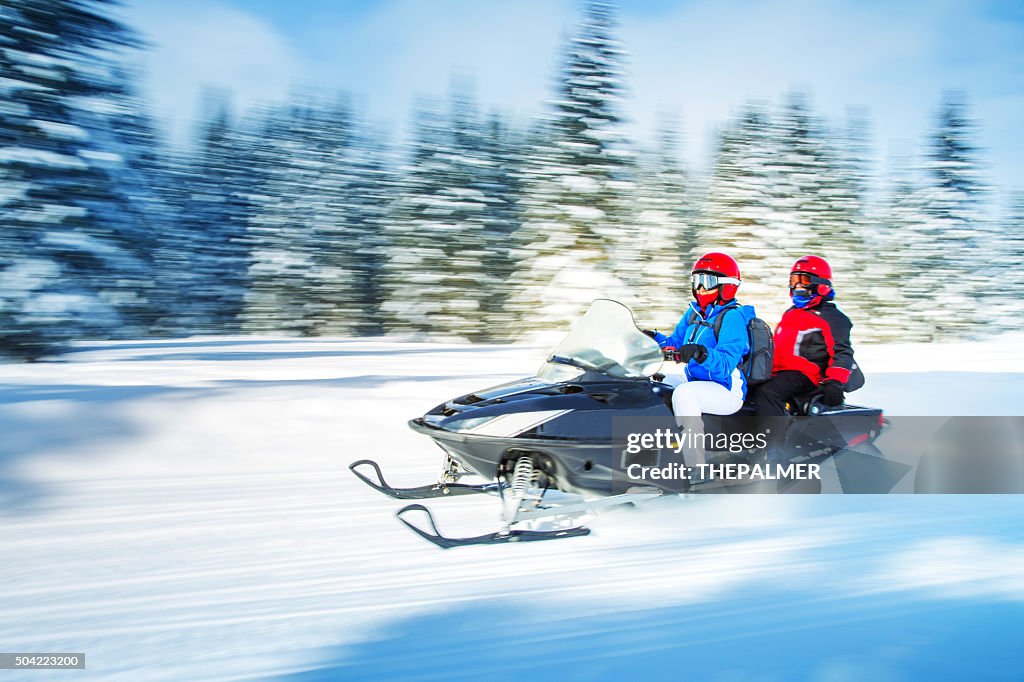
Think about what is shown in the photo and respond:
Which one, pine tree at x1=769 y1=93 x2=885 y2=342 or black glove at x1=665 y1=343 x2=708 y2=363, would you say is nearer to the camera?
black glove at x1=665 y1=343 x2=708 y2=363

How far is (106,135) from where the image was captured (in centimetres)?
1166

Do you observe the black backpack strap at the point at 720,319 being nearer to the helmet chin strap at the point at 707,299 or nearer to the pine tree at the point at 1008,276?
the helmet chin strap at the point at 707,299

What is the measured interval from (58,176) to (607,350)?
10424 millimetres

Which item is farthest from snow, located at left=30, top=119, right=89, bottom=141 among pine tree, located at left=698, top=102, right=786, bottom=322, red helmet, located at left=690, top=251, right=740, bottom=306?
pine tree, located at left=698, top=102, right=786, bottom=322

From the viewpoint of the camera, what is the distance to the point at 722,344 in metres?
3.97

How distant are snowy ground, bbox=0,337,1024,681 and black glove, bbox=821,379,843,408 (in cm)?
59

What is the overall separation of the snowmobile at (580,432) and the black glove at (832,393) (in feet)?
0.18

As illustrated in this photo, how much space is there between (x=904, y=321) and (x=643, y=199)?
11.3 m

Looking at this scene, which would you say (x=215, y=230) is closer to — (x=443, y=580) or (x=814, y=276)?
(x=814, y=276)

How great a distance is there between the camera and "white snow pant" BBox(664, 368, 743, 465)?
12.7ft

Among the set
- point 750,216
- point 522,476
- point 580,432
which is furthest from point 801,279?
point 750,216

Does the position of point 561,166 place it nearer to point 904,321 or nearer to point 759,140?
point 759,140

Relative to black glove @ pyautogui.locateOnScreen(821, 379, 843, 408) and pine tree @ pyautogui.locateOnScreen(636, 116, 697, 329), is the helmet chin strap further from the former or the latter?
pine tree @ pyautogui.locateOnScreen(636, 116, 697, 329)

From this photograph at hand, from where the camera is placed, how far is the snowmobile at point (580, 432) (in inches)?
144
